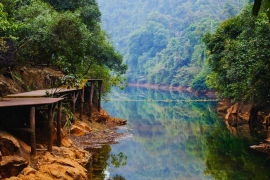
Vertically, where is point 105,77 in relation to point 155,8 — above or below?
below

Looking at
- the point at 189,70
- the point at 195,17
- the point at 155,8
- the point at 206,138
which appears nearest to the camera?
the point at 206,138

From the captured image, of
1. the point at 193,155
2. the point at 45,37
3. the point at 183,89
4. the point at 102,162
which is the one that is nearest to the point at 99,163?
the point at 102,162

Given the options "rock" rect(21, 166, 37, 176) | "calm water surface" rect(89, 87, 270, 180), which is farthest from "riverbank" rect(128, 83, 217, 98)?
"rock" rect(21, 166, 37, 176)

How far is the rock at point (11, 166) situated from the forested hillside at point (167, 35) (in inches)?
1275

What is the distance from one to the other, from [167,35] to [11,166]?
348ft

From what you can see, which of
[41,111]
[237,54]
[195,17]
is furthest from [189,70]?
[41,111]

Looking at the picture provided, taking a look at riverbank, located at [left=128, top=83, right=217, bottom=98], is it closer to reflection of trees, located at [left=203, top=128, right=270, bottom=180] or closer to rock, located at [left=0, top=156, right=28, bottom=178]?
reflection of trees, located at [left=203, top=128, right=270, bottom=180]

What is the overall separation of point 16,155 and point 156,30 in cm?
10895

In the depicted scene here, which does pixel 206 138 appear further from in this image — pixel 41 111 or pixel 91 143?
pixel 41 111

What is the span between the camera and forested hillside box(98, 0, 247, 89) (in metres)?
73.6

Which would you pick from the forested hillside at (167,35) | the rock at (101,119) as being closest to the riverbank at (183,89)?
the forested hillside at (167,35)

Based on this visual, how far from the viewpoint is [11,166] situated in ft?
22.1

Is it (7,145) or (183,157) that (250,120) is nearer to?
(183,157)

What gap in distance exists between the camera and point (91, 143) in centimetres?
1403
